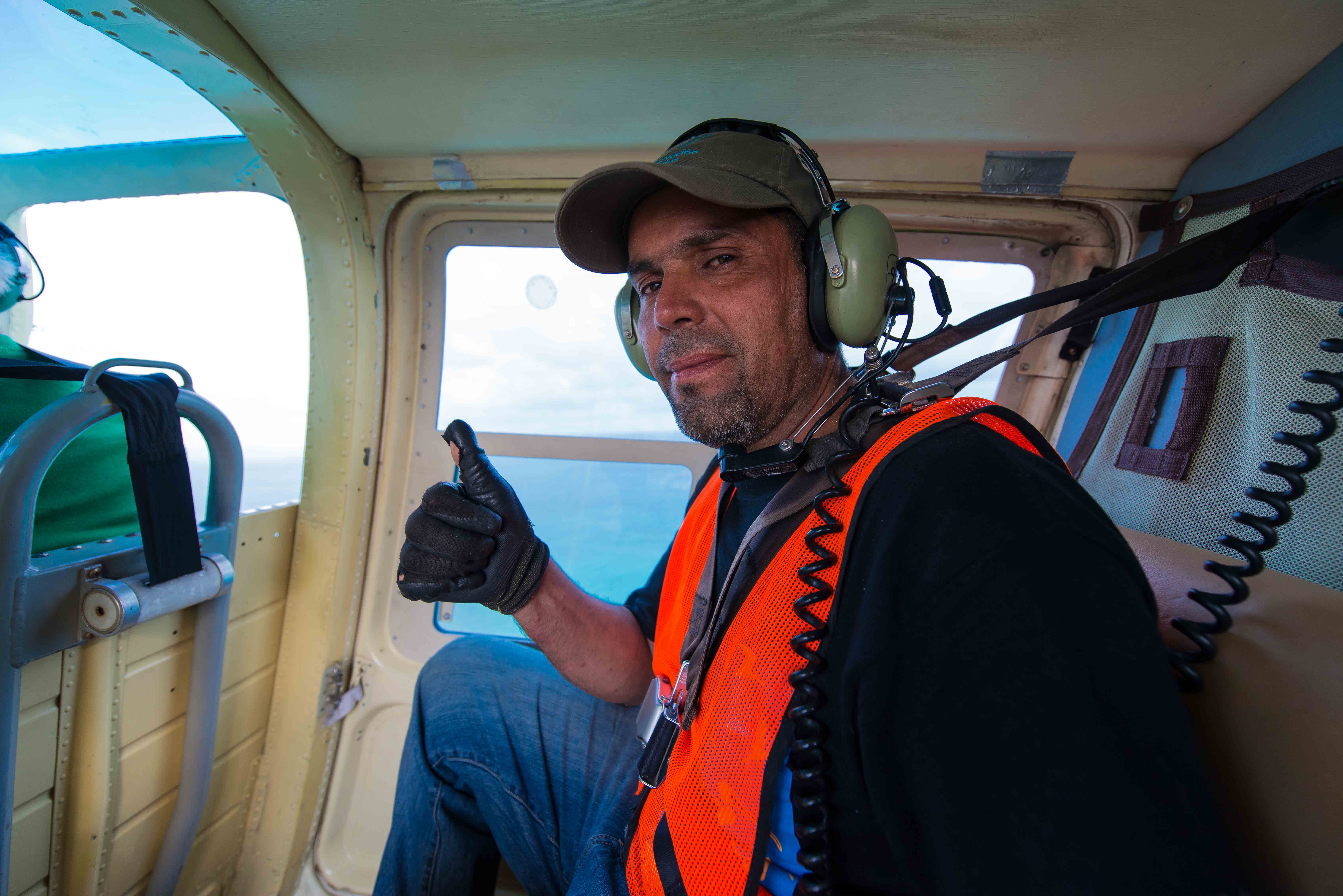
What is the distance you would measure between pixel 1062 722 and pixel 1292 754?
1.26 ft

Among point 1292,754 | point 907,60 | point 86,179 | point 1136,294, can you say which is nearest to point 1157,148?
point 907,60

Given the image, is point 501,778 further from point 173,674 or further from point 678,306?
point 678,306

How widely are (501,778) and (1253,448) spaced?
1.91 meters

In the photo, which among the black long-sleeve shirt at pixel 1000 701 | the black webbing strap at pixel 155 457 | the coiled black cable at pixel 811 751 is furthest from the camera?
the black webbing strap at pixel 155 457

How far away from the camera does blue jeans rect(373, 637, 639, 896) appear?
1.43 metres

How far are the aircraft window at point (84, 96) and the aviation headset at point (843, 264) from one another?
173 cm

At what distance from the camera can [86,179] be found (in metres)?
2.25

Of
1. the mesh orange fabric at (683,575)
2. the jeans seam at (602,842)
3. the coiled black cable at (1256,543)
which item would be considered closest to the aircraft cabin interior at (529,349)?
the coiled black cable at (1256,543)

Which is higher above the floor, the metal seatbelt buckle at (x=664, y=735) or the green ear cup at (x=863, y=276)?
the green ear cup at (x=863, y=276)

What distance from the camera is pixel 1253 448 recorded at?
3.51 feet

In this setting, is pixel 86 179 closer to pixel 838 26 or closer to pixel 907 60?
pixel 838 26

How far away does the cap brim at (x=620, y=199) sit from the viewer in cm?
110

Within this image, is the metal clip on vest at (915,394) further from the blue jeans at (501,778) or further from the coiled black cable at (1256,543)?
the blue jeans at (501,778)

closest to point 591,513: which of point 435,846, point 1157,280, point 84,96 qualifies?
point 435,846
